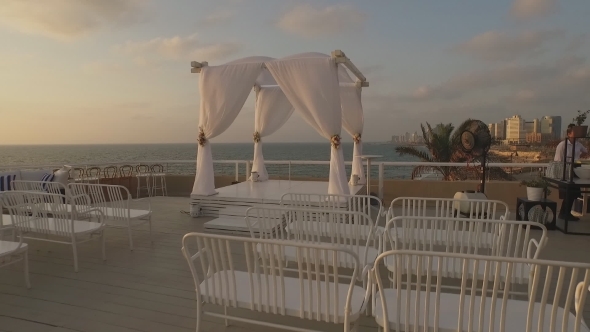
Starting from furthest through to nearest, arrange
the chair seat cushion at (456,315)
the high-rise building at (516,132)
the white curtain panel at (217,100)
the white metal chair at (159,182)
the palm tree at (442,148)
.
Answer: the palm tree at (442,148)
the high-rise building at (516,132)
the white metal chair at (159,182)
the white curtain panel at (217,100)
the chair seat cushion at (456,315)

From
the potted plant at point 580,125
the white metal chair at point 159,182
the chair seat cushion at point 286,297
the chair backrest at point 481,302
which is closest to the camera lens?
the chair backrest at point 481,302

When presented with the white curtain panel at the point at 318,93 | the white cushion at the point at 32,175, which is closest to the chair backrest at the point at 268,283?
the white curtain panel at the point at 318,93

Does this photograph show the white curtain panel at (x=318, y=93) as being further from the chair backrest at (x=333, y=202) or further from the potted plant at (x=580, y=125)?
the potted plant at (x=580, y=125)

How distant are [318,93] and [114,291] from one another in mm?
3587

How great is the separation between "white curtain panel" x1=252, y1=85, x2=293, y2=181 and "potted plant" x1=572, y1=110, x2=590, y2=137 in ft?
15.5

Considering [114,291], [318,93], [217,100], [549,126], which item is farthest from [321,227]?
[549,126]

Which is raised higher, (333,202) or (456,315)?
(333,202)

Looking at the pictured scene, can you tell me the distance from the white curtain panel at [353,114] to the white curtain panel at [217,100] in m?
2.34

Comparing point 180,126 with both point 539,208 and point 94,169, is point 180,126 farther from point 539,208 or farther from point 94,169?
point 539,208

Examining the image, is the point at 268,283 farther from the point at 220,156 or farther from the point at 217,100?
the point at 220,156

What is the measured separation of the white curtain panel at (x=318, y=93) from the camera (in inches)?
208

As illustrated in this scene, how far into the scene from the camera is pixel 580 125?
5.04 m

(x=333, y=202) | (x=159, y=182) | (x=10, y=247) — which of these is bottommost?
(x=159, y=182)

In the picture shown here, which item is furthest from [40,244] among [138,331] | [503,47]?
[503,47]
